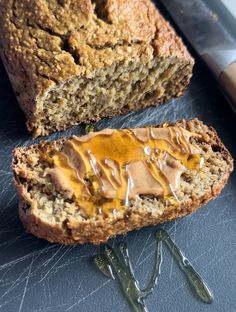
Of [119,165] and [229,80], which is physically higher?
[119,165]

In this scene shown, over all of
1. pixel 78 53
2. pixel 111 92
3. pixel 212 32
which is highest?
pixel 78 53

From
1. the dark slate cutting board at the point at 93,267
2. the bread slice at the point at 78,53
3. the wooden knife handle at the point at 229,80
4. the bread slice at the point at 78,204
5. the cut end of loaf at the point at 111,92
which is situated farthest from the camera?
the wooden knife handle at the point at 229,80

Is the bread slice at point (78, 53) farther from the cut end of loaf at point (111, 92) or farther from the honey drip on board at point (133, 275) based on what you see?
the honey drip on board at point (133, 275)

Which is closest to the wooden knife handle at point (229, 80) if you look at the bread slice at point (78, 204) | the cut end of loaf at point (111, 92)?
the cut end of loaf at point (111, 92)

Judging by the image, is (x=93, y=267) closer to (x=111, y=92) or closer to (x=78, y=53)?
(x=111, y=92)

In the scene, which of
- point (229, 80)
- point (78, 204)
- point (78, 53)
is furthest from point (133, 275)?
point (229, 80)

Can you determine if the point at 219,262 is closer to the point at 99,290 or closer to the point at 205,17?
the point at 99,290

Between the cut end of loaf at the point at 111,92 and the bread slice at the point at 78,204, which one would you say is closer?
the bread slice at the point at 78,204
